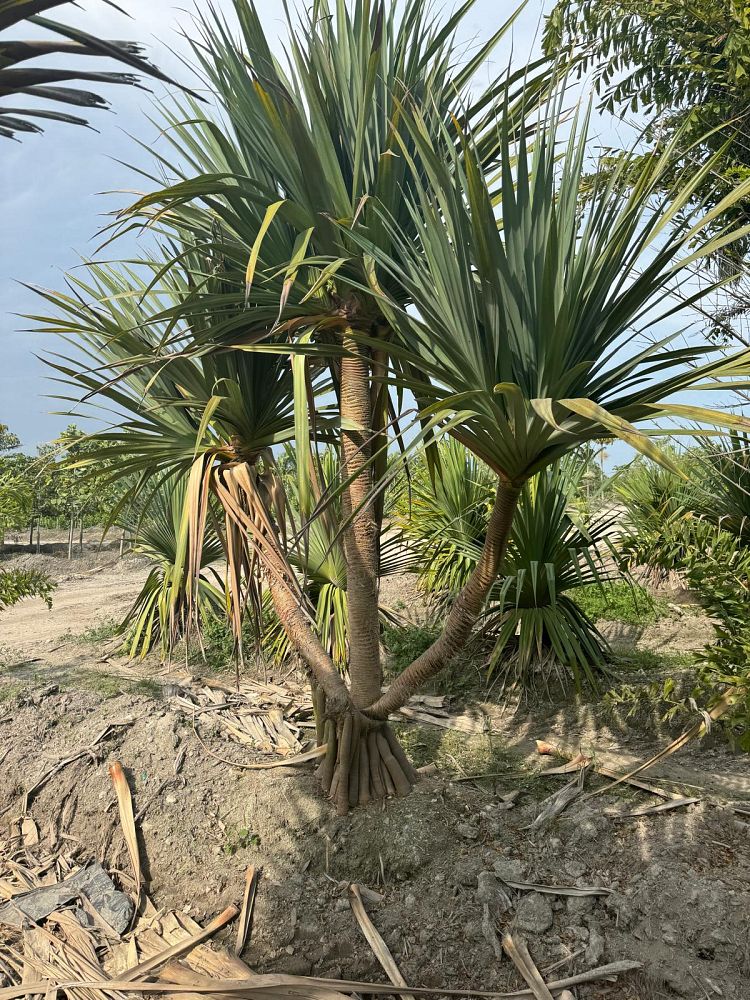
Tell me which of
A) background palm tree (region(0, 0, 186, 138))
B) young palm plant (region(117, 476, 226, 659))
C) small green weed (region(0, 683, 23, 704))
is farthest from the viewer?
young palm plant (region(117, 476, 226, 659))

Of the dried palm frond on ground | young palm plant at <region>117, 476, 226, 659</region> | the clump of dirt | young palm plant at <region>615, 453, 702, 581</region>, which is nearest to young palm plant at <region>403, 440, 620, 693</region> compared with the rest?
young palm plant at <region>615, 453, 702, 581</region>

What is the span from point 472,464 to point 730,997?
4480 millimetres

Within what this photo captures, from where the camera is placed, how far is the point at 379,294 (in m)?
2.36

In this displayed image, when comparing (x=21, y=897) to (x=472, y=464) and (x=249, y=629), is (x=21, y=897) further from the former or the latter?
(x=472, y=464)

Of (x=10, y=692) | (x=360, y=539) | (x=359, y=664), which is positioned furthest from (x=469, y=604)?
(x=10, y=692)

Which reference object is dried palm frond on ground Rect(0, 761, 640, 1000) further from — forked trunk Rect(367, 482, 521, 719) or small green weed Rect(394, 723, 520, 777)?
small green weed Rect(394, 723, 520, 777)

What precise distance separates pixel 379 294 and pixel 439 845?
2246 millimetres

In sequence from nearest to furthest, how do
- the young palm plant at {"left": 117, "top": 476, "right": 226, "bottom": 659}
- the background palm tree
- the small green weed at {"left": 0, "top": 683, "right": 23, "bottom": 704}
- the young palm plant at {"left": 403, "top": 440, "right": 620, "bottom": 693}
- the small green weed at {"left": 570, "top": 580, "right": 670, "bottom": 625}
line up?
1. the background palm tree
2. the small green weed at {"left": 0, "top": 683, "right": 23, "bottom": 704}
3. the young palm plant at {"left": 403, "top": 440, "right": 620, "bottom": 693}
4. the young palm plant at {"left": 117, "top": 476, "right": 226, "bottom": 659}
5. the small green weed at {"left": 570, "top": 580, "right": 670, "bottom": 625}

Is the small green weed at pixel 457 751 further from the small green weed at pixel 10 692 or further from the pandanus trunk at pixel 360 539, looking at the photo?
the small green weed at pixel 10 692

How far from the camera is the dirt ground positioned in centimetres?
266

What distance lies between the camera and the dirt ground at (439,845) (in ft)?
8.71

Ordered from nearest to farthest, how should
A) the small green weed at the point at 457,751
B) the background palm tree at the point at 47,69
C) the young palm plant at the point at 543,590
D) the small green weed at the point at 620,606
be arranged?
the background palm tree at the point at 47,69 → the small green weed at the point at 457,751 → the young palm plant at the point at 543,590 → the small green weed at the point at 620,606

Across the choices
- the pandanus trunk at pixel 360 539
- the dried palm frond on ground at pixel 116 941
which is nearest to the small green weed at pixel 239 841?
the dried palm frond on ground at pixel 116 941

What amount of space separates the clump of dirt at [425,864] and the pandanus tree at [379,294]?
11.6 inches
